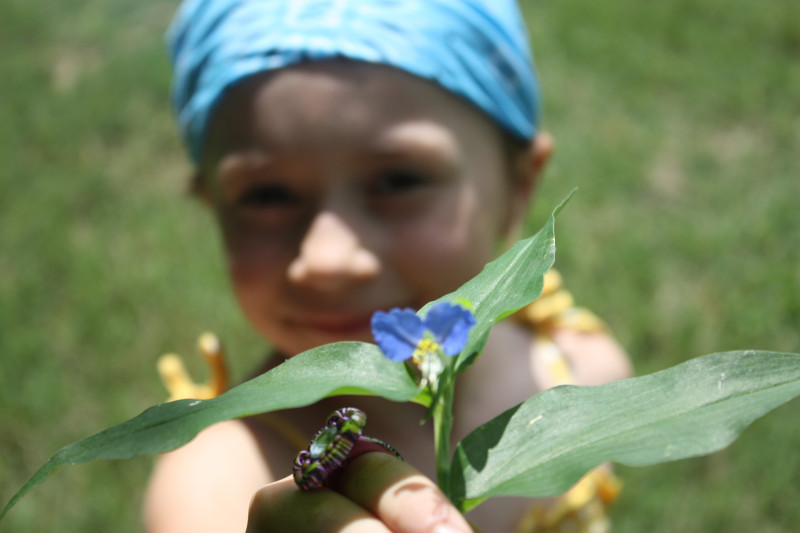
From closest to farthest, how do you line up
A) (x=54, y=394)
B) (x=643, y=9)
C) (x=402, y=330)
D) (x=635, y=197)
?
A: 1. (x=402, y=330)
2. (x=54, y=394)
3. (x=635, y=197)
4. (x=643, y=9)

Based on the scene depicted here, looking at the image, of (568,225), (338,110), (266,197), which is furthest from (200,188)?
(568,225)

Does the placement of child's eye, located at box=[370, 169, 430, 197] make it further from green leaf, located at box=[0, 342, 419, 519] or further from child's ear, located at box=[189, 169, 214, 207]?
green leaf, located at box=[0, 342, 419, 519]

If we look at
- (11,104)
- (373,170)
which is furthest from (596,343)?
(11,104)

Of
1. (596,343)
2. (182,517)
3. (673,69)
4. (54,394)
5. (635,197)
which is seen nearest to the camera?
(182,517)

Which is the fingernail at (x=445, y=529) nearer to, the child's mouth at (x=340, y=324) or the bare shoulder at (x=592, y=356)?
the child's mouth at (x=340, y=324)

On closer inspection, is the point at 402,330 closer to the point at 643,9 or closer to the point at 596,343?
the point at 596,343

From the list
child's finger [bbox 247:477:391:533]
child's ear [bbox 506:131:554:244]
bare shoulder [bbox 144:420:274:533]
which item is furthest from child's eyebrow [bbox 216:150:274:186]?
child's finger [bbox 247:477:391:533]
